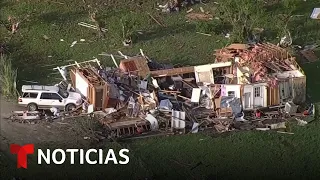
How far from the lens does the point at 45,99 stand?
22.8m

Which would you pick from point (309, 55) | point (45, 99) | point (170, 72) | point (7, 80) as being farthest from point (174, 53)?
point (7, 80)

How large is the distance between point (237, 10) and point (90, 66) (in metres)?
7.37

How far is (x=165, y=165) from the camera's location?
65.1ft

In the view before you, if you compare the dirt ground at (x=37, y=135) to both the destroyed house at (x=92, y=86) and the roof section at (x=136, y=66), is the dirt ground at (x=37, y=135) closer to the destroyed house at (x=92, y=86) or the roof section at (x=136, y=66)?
the destroyed house at (x=92, y=86)

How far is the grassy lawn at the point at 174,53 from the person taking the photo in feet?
64.9

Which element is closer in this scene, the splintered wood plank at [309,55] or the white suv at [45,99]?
the white suv at [45,99]

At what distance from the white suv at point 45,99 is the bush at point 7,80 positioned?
0.76 metres

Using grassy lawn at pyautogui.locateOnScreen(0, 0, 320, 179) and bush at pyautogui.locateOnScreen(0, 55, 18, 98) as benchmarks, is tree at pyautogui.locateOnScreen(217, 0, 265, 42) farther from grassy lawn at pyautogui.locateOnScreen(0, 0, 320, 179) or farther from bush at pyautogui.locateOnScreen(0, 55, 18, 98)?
bush at pyautogui.locateOnScreen(0, 55, 18, 98)

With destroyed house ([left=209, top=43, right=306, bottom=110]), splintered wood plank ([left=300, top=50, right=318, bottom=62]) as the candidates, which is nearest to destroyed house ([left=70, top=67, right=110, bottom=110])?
destroyed house ([left=209, top=43, right=306, bottom=110])

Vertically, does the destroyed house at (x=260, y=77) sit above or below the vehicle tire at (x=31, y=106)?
above

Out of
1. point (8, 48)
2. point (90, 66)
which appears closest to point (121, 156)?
point (90, 66)

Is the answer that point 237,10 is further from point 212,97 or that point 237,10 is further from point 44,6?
point 44,6

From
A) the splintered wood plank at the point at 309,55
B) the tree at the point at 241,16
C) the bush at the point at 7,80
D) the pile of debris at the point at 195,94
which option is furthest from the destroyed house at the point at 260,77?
the bush at the point at 7,80

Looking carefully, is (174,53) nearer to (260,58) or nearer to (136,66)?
(136,66)
